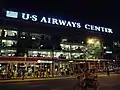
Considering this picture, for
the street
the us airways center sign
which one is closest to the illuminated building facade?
the us airways center sign

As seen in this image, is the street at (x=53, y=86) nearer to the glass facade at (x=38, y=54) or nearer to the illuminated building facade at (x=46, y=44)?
the glass facade at (x=38, y=54)

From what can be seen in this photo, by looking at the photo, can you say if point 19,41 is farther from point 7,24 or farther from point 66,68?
point 66,68

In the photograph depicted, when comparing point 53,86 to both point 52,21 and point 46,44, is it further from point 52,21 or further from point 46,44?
point 52,21

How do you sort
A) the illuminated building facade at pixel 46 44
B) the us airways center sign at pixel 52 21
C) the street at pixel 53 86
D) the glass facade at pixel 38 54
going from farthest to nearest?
the us airways center sign at pixel 52 21 → the illuminated building facade at pixel 46 44 → the glass facade at pixel 38 54 → the street at pixel 53 86

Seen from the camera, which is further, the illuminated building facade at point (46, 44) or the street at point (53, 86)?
the illuminated building facade at point (46, 44)

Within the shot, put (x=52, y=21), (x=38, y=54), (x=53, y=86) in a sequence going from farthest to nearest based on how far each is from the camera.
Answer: (x=52, y=21)
(x=38, y=54)
(x=53, y=86)

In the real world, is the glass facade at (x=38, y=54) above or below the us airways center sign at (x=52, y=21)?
below

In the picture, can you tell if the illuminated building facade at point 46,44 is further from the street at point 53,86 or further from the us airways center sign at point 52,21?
the street at point 53,86

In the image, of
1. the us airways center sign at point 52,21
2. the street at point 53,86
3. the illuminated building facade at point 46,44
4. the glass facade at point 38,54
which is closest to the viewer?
the street at point 53,86

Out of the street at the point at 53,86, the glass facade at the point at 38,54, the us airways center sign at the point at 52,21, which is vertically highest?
the us airways center sign at the point at 52,21

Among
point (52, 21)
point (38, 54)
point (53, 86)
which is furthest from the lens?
point (52, 21)

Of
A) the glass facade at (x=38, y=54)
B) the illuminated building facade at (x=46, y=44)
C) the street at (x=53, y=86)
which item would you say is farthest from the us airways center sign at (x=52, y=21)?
the street at (x=53, y=86)

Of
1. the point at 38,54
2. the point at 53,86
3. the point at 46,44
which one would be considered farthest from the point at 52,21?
the point at 53,86

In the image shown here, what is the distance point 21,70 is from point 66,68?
10.6 metres
